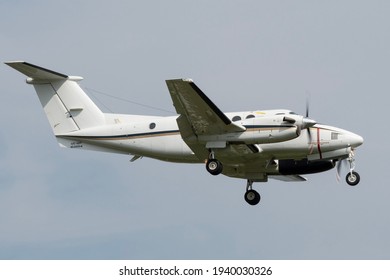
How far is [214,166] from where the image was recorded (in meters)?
33.8

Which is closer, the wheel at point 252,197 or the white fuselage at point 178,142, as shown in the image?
the white fuselage at point 178,142

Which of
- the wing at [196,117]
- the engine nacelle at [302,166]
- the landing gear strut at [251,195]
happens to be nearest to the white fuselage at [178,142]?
the engine nacelle at [302,166]

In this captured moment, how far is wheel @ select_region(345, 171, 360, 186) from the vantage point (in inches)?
1383

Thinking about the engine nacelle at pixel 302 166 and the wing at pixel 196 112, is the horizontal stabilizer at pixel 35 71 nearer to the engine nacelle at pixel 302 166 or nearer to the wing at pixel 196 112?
the wing at pixel 196 112

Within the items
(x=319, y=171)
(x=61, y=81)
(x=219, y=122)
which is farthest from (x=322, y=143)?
(x=61, y=81)

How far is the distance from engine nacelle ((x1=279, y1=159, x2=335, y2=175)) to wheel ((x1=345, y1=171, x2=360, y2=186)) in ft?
4.89

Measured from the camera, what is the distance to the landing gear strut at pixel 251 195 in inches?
1490

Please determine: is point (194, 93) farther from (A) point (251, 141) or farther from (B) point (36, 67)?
(B) point (36, 67)

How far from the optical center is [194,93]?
32.3 m

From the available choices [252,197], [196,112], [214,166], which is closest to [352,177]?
[252,197]

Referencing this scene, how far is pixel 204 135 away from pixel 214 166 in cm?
117

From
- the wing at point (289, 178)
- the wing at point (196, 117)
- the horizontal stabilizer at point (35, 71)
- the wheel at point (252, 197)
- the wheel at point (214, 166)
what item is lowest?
the wheel at point (252, 197)

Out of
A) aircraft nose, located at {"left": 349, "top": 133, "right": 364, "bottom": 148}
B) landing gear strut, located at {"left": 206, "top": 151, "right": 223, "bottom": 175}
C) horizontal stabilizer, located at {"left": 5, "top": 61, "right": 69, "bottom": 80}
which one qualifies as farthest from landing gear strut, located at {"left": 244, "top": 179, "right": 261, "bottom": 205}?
horizontal stabilizer, located at {"left": 5, "top": 61, "right": 69, "bottom": 80}

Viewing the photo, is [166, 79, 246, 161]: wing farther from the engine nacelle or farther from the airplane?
the engine nacelle
